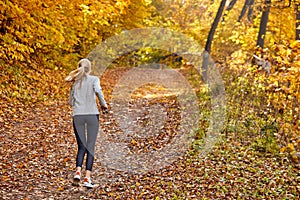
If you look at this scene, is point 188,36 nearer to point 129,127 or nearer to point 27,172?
point 129,127

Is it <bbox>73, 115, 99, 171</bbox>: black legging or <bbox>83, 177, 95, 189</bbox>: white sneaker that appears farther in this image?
<bbox>83, 177, 95, 189</bbox>: white sneaker

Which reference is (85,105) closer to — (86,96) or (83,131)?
(86,96)

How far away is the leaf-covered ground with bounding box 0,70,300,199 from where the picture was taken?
7.08 meters

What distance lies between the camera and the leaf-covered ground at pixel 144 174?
7.08m

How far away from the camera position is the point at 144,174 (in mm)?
8141

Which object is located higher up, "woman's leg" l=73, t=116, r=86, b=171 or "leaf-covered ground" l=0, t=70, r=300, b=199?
"woman's leg" l=73, t=116, r=86, b=171

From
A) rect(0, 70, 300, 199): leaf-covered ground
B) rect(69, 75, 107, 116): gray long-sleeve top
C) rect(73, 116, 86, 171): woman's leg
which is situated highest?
rect(69, 75, 107, 116): gray long-sleeve top

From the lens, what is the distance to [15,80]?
14.7 meters

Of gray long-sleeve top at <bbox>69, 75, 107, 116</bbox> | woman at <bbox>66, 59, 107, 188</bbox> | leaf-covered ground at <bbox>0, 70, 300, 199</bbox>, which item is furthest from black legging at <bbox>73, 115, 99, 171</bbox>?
leaf-covered ground at <bbox>0, 70, 300, 199</bbox>

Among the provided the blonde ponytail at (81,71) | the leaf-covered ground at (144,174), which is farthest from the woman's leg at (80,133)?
the blonde ponytail at (81,71)

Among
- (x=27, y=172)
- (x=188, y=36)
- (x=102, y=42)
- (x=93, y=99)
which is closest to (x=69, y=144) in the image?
(x=27, y=172)

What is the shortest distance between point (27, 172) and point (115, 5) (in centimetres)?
720

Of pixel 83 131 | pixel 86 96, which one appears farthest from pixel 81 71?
pixel 83 131

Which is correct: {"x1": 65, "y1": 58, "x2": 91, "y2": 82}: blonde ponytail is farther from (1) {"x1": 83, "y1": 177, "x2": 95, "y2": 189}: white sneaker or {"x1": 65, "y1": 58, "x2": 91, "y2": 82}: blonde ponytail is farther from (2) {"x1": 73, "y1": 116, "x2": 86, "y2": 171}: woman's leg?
(1) {"x1": 83, "y1": 177, "x2": 95, "y2": 189}: white sneaker
